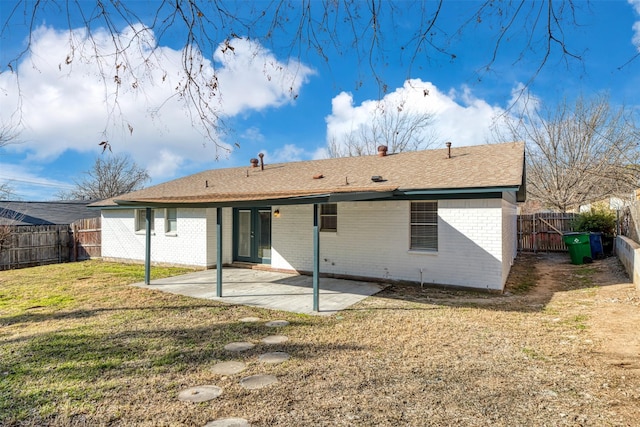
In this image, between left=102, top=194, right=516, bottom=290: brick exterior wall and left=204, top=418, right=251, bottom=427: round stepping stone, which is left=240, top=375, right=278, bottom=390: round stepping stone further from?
left=102, top=194, right=516, bottom=290: brick exterior wall

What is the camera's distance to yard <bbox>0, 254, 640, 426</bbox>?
11.6 ft

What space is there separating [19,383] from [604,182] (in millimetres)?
25986

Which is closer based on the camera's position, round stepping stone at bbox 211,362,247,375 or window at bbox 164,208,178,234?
round stepping stone at bbox 211,362,247,375

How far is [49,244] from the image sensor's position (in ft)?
57.5

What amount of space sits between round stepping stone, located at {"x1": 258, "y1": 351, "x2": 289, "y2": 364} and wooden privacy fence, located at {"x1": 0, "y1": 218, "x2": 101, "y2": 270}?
15896 mm

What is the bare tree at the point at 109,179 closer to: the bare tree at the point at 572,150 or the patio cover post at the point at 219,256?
the patio cover post at the point at 219,256

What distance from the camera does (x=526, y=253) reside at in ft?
57.3

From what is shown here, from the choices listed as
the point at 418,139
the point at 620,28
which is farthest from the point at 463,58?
the point at 418,139

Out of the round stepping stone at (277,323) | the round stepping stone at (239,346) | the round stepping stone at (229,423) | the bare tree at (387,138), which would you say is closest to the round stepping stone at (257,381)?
the round stepping stone at (229,423)

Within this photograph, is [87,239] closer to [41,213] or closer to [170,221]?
[170,221]

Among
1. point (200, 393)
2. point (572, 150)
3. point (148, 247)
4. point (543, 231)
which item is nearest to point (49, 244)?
point (148, 247)

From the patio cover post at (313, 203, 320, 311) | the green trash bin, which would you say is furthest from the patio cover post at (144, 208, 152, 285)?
the green trash bin

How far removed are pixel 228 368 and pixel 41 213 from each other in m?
23.8

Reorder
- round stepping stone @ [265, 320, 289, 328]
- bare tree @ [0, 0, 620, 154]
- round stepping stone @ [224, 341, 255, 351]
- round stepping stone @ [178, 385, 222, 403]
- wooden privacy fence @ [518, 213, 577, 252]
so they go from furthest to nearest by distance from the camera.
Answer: wooden privacy fence @ [518, 213, 577, 252] < round stepping stone @ [265, 320, 289, 328] < round stepping stone @ [224, 341, 255, 351] < round stepping stone @ [178, 385, 222, 403] < bare tree @ [0, 0, 620, 154]
